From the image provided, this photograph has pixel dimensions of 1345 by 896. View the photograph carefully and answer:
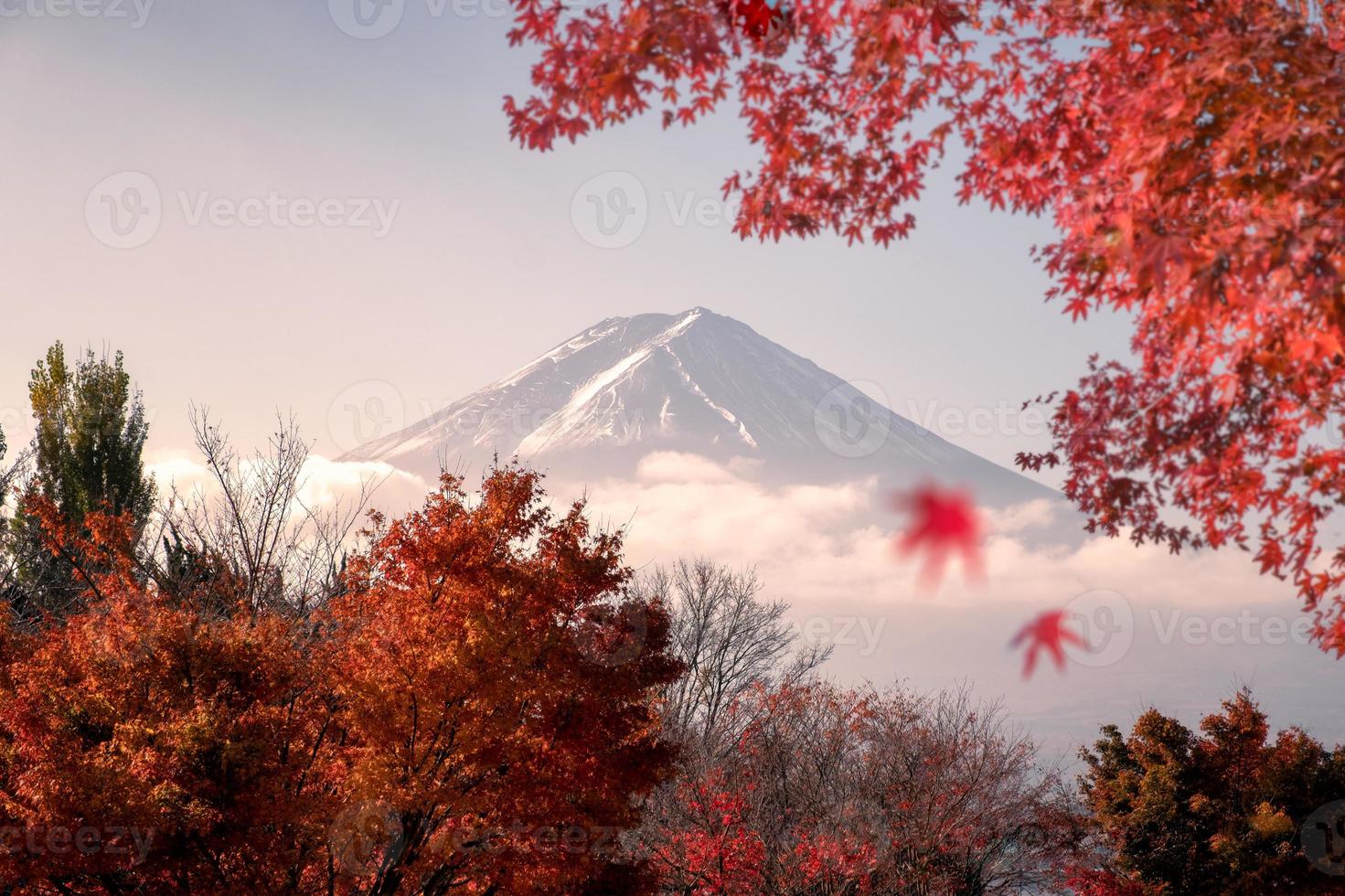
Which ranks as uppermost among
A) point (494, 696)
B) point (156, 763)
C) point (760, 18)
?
point (760, 18)

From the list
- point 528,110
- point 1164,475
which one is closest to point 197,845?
point 528,110

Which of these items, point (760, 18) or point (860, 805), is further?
point (860, 805)

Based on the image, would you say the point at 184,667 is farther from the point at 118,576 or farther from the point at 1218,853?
the point at 1218,853

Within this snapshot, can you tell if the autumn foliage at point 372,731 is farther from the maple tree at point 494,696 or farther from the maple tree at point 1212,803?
the maple tree at point 1212,803

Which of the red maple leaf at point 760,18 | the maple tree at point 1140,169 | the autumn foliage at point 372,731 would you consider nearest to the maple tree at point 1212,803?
the autumn foliage at point 372,731

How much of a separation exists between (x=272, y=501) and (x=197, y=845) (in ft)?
29.6

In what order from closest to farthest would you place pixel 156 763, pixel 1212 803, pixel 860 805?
pixel 156 763 < pixel 1212 803 < pixel 860 805

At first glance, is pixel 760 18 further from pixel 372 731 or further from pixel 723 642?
pixel 723 642

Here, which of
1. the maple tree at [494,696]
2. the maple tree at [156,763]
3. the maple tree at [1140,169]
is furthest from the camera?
the maple tree at [494,696]

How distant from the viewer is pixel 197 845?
9906mm

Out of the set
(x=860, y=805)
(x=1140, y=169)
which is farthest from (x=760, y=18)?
(x=860, y=805)

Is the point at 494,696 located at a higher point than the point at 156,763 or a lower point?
higher

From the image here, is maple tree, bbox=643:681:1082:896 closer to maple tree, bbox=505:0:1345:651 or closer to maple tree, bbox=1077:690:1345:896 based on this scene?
maple tree, bbox=1077:690:1345:896

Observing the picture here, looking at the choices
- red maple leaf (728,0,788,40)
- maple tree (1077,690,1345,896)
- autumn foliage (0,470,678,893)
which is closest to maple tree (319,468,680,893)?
autumn foliage (0,470,678,893)
